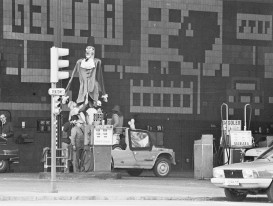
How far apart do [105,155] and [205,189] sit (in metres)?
4.68

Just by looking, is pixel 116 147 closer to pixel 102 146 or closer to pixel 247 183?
pixel 102 146

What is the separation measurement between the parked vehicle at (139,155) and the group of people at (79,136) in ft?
2.81

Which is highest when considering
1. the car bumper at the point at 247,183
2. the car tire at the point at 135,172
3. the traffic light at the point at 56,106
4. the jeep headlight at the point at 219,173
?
the traffic light at the point at 56,106

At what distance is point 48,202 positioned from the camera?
19.1 metres

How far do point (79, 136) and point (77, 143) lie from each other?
25 centimetres

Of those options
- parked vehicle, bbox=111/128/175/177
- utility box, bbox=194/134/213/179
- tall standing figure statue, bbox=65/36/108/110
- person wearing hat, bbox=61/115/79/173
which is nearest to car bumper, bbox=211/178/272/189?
utility box, bbox=194/134/213/179

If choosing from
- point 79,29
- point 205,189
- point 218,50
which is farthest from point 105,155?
point 218,50

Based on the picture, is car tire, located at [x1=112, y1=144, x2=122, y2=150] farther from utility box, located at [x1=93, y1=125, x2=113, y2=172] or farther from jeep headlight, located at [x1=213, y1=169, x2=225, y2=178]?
jeep headlight, located at [x1=213, y1=169, x2=225, y2=178]

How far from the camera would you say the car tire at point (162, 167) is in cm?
3050

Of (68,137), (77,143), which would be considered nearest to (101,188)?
(77,143)

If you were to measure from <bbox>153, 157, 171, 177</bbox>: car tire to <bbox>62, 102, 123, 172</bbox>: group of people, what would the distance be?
178 centimetres

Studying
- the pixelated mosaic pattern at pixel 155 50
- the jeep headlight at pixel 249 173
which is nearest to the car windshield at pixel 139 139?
the pixelated mosaic pattern at pixel 155 50

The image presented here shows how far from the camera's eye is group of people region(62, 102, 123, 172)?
92.6 ft

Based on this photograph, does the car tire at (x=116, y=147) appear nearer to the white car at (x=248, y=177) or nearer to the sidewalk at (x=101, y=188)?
the sidewalk at (x=101, y=188)
